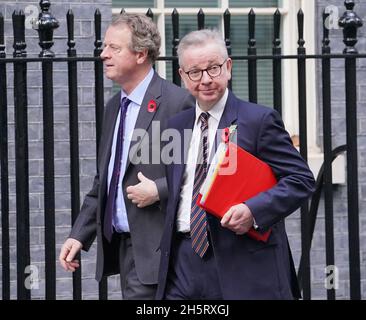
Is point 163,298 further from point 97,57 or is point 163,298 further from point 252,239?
point 97,57

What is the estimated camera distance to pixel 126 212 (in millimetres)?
5820

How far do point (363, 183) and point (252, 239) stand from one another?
414cm

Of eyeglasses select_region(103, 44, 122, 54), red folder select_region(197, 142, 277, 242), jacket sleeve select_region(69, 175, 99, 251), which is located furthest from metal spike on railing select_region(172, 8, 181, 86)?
red folder select_region(197, 142, 277, 242)

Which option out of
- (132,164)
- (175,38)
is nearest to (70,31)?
(175,38)

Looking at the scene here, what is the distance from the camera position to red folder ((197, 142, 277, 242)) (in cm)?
521

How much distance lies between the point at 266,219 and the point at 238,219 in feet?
0.43

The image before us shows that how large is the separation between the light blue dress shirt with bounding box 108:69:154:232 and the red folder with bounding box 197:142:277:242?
650 mm

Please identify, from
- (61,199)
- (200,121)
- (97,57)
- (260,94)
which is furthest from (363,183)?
(200,121)

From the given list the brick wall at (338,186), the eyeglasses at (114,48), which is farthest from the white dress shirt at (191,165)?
the brick wall at (338,186)

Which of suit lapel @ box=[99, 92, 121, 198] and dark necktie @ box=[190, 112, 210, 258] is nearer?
dark necktie @ box=[190, 112, 210, 258]

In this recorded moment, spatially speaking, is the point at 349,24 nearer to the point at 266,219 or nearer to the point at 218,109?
the point at 218,109

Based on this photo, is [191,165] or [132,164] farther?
[132,164]

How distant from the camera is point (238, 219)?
5145 millimetres

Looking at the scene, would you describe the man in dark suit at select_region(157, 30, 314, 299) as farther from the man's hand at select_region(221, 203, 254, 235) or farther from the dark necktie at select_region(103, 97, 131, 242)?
the dark necktie at select_region(103, 97, 131, 242)
